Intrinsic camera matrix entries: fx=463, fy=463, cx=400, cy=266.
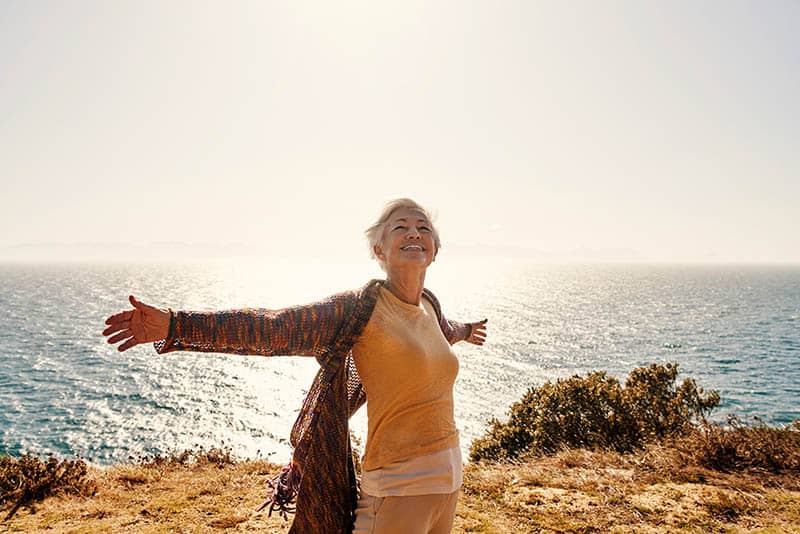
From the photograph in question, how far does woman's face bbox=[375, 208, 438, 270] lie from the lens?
2398 millimetres

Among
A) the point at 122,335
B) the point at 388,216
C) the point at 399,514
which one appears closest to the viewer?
the point at 122,335

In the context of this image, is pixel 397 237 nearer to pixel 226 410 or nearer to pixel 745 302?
pixel 226 410

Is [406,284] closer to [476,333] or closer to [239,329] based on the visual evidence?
[239,329]

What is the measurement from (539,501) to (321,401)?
4511 mm

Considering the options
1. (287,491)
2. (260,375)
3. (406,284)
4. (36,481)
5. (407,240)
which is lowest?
(260,375)

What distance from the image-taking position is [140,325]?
1829 mm

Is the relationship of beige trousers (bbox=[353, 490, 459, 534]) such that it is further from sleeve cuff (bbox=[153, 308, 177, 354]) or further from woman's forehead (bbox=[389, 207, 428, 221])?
woman's forehead (bbox=[389, 207, 428, 221])

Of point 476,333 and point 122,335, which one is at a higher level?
point 122,335

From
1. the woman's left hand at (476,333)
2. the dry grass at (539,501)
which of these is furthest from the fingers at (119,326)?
the dry grass at (539,501)

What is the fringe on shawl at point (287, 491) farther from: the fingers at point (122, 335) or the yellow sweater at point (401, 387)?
the fingers at point (122, 335)

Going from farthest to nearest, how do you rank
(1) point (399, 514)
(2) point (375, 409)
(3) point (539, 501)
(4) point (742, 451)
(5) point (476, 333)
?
(4) point (742, 451), (3) point (539, 501), (5) point (476, 333), (2) point (375, 409), (1) point (399, 514)

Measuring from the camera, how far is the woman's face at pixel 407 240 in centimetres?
240

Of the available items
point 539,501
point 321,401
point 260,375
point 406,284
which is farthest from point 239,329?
point 260,375

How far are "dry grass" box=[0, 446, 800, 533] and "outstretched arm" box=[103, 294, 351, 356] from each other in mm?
3847
